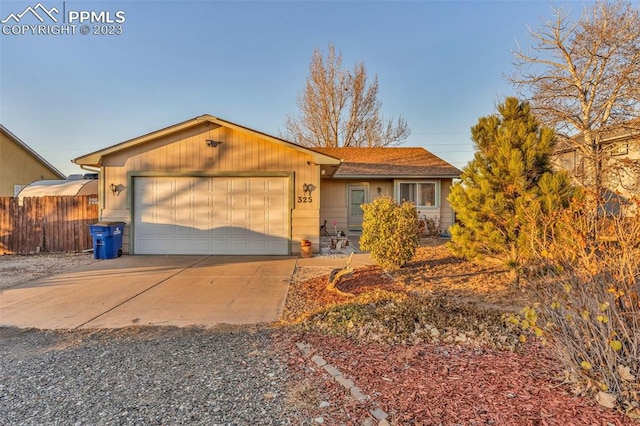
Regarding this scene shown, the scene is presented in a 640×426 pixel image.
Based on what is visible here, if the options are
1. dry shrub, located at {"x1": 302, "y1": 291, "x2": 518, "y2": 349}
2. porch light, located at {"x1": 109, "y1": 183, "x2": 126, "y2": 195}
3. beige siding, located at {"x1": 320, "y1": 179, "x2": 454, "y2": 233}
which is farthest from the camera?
beige siding, located at {"x1": 320, "y1": 179, "x2": 454, "y2": 233}

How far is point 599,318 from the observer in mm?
2076

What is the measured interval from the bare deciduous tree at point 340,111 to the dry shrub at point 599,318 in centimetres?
2151

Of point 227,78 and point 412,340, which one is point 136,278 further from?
point 227,78

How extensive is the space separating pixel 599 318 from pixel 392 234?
5.02m

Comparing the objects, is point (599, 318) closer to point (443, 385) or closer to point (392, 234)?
point (443, 385)

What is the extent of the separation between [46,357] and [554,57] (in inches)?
522

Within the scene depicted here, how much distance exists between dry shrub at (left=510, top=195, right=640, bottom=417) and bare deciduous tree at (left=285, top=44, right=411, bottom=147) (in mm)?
21513

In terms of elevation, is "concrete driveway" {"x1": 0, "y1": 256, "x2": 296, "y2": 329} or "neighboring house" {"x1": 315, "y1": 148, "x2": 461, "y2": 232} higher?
"neighboring house" {"x1": 315, "y1": 148, "x2": 461, "y2": 232}

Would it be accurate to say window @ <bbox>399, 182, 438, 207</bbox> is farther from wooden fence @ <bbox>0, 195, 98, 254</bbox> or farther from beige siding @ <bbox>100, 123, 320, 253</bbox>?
wooden fence @ <bbox>0, 195, 98, 254</bbox>

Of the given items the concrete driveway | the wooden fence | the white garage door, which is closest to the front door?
the white garage door

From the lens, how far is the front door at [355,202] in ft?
48.1

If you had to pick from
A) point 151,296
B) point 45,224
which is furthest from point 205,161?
point 45,224

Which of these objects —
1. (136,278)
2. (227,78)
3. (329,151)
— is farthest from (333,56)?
(136,278)

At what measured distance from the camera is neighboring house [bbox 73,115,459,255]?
9.66 m
